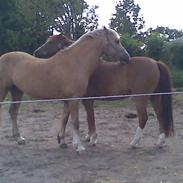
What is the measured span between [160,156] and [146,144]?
88 cm

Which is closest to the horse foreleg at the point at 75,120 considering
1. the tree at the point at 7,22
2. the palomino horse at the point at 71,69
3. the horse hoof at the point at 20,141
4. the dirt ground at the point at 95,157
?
the palomino horse at the point at 71,69

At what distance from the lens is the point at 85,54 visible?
703cm

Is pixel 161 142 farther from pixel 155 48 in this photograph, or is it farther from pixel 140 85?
pixel 155 48

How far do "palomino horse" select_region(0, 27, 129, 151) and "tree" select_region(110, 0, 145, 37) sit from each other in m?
31.3

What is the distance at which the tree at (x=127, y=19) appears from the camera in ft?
131

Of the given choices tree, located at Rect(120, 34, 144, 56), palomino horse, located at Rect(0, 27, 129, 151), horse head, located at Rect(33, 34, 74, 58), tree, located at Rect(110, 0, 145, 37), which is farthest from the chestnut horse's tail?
tree, located at Rect(110, 0, 145, 37)

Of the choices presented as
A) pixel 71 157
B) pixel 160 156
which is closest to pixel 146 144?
pixel 160 156

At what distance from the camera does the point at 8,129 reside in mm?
8898

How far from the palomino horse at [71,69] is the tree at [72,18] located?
20020 millimetres

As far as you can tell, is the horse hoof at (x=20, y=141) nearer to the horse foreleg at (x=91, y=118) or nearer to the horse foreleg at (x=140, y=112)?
the horse foreleg at (x=91, y=118)

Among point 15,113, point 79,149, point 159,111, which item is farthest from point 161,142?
point 15,113

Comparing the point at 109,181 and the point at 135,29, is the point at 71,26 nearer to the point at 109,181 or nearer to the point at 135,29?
the point at 135,29

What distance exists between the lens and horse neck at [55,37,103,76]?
6.98 meters

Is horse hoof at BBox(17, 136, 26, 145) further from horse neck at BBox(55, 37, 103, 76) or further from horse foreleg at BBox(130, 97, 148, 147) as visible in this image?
horse foreleg at BBox(130, 97, 148, 147)
